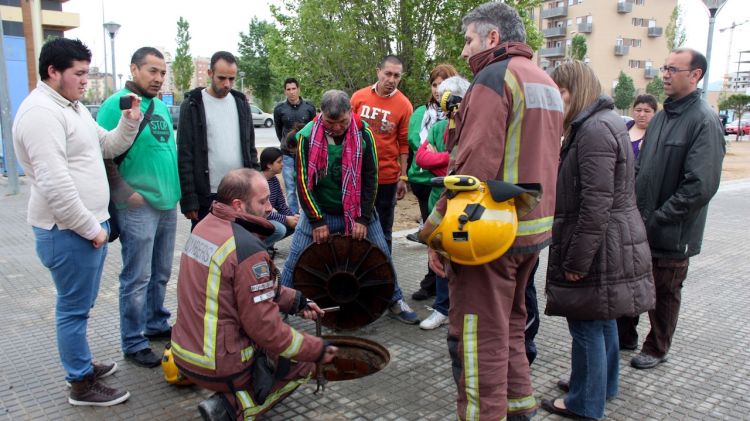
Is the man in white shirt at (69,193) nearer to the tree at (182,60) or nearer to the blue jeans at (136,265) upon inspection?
the blue jeans at (136,265)

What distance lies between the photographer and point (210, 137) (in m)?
4.40

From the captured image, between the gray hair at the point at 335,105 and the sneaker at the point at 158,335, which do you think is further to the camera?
the sneaker at the point at 158,335

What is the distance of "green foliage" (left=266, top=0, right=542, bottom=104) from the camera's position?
9984 mm

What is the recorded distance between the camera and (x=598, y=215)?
2965mm

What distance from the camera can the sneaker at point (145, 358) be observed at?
12.6 ft

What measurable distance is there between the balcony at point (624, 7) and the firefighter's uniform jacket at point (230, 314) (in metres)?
68.4

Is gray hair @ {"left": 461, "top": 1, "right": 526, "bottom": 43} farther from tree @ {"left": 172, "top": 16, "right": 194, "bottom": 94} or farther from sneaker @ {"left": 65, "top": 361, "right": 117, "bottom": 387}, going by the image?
tree @ {"left": 172, "top": 16, "right": 194, "bottom": 94}

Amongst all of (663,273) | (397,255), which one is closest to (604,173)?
(663,273)

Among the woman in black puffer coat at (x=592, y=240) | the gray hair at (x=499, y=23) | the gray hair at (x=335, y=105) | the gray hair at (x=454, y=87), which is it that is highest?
the gray hair at (x=499, y=23)

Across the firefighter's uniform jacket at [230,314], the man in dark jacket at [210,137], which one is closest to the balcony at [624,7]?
the man in dark jacket at [210,137]

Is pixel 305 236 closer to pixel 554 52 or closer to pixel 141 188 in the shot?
pixel 141 188

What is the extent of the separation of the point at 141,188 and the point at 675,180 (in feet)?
11.7

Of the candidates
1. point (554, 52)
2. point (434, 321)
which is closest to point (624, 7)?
point (554, 52)

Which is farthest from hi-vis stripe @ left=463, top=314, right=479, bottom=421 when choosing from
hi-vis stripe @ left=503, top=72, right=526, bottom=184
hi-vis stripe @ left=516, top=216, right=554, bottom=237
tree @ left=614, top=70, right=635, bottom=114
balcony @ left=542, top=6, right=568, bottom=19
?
balcony @ left=542, top=6, right=568, bottom=19
